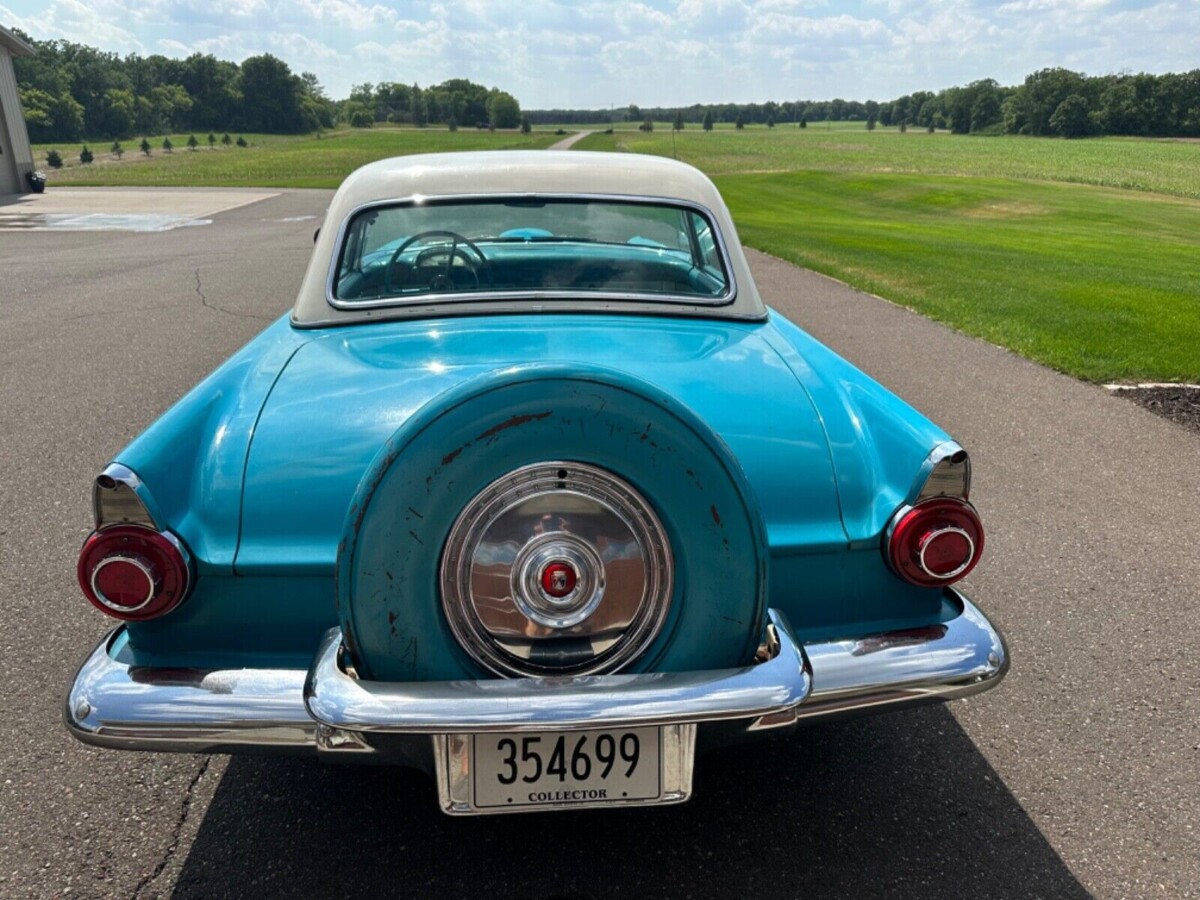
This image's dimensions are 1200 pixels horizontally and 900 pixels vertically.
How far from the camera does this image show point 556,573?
76.9 inches

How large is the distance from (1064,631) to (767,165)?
44708 mm

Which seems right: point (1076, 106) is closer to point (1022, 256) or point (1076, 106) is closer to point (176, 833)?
point (1022, 256)

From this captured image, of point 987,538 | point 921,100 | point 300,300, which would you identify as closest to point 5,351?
point 300,300

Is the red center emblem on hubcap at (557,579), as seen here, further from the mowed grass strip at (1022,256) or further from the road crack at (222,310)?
the road crack at (222,310)

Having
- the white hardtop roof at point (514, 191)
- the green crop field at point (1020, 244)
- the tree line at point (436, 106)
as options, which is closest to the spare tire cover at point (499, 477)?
the white hardtop roof at point (514, 191)

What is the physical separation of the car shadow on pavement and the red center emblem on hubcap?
795 millimetres

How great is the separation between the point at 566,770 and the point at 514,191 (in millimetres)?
2271

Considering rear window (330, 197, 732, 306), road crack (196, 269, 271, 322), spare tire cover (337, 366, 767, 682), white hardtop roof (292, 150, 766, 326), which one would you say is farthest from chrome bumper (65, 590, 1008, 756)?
road crack (196, 269, 271, 322)

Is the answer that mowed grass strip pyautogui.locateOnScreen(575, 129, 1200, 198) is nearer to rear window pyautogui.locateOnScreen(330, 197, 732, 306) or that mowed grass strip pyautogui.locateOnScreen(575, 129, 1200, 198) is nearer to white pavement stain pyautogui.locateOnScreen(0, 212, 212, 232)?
white pavement stain pyautogui.locateOnScreen(0, 212, 212, 232)

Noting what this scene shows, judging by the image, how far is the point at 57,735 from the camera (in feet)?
9.32

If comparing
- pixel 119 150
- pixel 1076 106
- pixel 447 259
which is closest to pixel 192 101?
pixel 119 150

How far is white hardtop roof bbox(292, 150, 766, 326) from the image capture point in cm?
319

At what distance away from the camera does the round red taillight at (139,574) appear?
6.88 feet

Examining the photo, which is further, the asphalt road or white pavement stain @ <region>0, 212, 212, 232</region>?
white pavement stain @ <region>0, 212, 212, 232</region>
